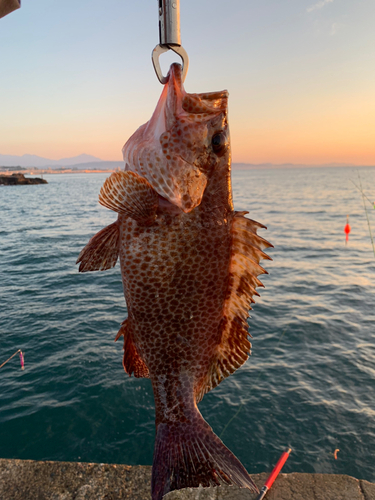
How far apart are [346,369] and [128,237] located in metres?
12.6

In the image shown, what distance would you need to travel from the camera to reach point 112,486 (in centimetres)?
563

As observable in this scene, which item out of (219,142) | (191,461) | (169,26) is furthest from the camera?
(219,142)

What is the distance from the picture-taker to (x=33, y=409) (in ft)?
32.9

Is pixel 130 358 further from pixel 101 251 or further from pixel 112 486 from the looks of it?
pixel 112 486

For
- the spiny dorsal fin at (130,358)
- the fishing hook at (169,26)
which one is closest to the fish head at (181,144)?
the fishing hook at (169,26)

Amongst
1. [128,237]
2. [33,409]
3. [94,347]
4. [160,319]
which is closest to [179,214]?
[128,237]

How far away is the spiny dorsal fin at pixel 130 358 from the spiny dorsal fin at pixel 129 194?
2.70 feet

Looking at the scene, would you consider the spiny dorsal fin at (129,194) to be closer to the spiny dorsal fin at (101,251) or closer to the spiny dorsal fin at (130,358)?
the spiny dorsal fin at (101,251)

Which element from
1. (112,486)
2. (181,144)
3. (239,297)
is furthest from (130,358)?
(112,486)

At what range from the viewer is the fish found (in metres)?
2.10

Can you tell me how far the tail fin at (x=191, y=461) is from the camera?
2.00 metres

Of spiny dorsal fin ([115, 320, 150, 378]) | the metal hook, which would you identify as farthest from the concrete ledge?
the metal hook

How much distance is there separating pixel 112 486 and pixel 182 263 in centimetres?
522

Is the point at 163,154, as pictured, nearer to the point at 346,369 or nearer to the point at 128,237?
the point at 128,237
